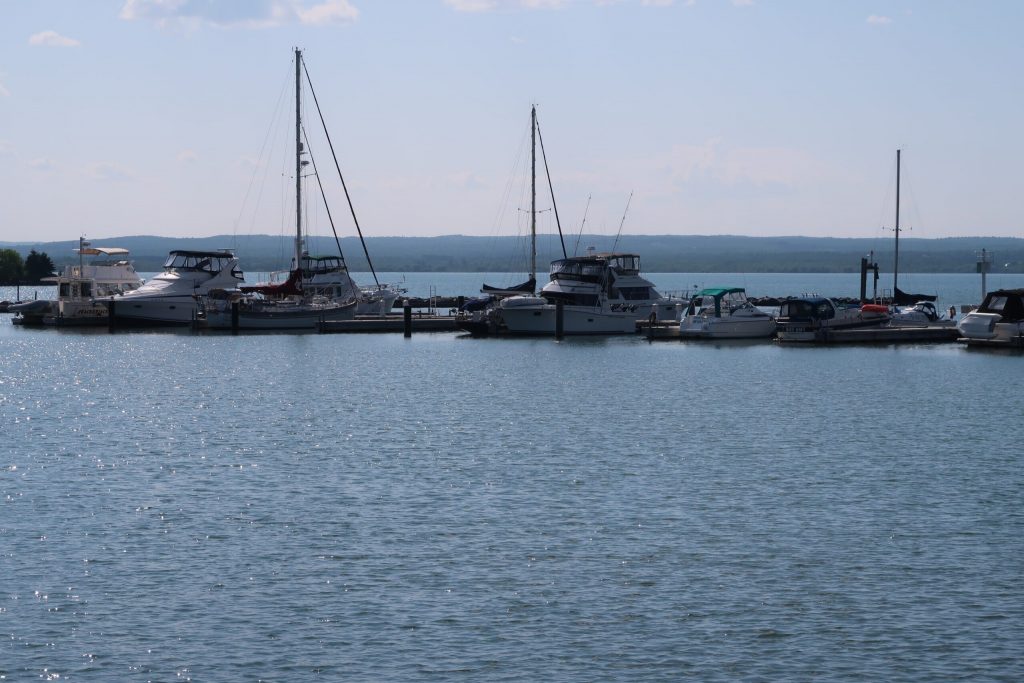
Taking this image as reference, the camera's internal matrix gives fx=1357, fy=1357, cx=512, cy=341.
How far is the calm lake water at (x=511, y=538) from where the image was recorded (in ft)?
60.4

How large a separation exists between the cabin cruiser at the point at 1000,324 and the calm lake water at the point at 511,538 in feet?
72.7

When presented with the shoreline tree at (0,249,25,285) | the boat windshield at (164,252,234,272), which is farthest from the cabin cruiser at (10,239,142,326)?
the shoreline tree at (0,249,25,285)

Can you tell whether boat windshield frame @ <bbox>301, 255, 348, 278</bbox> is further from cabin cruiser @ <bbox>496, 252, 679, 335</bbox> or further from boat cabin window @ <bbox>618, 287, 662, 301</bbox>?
boat cabin window @ <bbox>618, 287, 662, 301</bbox>

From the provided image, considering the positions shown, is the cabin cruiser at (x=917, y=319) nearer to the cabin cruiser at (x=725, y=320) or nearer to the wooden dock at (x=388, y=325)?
the cabin cruiser at (x=725, y=320)

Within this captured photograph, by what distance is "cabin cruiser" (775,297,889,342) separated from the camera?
77.5 m

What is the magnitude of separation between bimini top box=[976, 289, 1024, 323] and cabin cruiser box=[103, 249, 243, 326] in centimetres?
4862

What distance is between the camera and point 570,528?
2636 cm

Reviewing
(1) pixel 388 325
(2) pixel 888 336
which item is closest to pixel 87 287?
(1) pixel 388 325

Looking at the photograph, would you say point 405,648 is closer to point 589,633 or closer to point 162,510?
point 589,633

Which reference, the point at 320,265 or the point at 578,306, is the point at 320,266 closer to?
the point at 320,265

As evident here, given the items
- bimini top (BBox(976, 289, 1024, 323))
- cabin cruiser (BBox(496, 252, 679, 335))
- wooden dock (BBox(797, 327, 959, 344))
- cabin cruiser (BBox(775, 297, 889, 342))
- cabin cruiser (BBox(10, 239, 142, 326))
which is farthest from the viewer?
cabin cruiser (BBox(10, 239, 142, 326))

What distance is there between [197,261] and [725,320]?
3610 cm

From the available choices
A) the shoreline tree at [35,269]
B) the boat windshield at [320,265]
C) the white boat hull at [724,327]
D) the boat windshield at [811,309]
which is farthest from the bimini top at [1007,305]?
the shoreline tree at [35,269]

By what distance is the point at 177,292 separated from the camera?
9100cm
